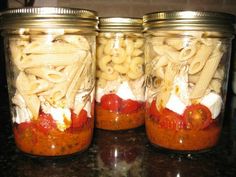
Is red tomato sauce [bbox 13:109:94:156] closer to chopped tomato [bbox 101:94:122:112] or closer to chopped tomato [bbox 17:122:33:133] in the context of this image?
chopped tomato [bbox 17:122:33:133]

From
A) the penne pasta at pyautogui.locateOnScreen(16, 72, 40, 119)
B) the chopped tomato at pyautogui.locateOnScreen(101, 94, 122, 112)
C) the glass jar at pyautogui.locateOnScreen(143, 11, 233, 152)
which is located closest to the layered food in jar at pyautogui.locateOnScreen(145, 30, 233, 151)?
the glass jar at pyautogui.locateOnScreen(143, 11, 233, 152)

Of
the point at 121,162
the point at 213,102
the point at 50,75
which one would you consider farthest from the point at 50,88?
the point at 213,102

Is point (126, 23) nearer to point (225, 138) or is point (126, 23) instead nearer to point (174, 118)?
point (174, 118)

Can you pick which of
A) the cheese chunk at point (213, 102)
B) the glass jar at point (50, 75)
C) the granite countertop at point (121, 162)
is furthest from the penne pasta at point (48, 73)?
the cheese chunk at point (213, 102)

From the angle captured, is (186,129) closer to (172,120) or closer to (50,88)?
(172,120)

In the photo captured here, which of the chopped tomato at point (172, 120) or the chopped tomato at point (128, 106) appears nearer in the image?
the chopped tomato at point (172, 120)

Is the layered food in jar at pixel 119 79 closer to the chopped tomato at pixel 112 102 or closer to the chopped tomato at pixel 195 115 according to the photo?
the chopped tomato at pixel 112 102

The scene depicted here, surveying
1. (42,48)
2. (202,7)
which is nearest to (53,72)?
(42,48)
